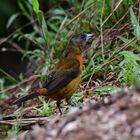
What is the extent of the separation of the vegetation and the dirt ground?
1.74m

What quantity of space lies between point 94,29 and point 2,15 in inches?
175

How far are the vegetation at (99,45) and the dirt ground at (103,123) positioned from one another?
1738 millimetres

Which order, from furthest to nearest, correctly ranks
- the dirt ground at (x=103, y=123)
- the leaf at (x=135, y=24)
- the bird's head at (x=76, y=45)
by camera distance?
the leaf at (x=135, y=24), the bird's head at (x=76, y=45), the dirt ground at (x=103, y=123)

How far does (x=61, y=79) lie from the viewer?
646 centimetres

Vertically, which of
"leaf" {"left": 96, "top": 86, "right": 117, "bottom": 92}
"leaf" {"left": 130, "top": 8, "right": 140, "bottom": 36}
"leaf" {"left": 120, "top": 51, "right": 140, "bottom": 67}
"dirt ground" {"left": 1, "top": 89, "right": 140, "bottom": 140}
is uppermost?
"leaf" {"left": 130, "top": 8, "right": 140, "bottom": 36}

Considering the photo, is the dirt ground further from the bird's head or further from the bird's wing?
the bird's head

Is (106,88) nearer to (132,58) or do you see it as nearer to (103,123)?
(132,58)

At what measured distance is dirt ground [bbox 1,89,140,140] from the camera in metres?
4.05

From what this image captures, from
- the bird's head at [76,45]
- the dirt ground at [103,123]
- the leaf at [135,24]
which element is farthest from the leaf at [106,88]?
the dirt ground at [103,123]

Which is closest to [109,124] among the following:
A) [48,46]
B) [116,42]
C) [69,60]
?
[69,60]

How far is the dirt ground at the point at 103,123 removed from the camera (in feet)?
13.3

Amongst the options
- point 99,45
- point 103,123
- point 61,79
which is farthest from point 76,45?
point 103,123

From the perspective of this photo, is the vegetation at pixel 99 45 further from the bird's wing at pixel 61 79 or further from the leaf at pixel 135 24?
the bird's wing at pixel 61 79

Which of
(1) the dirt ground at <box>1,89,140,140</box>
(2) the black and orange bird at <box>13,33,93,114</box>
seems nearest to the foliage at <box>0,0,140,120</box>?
(2) the black and orange bird at <box>13,33,93,114</box>
